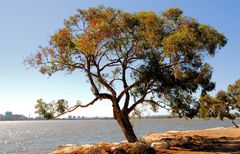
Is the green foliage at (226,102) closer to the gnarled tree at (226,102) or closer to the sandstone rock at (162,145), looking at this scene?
the gnarled tree at (226,102)

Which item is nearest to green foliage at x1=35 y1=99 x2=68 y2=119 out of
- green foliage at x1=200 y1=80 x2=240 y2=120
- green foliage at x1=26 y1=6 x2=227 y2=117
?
green foliage at x1=26 y1=6 x2=227 y2=117

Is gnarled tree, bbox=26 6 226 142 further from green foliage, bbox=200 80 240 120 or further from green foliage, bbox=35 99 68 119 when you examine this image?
green foliage, bbox=200 80 240 120

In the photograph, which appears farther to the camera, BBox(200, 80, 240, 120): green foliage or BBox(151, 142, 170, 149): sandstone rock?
BBox(200, 80, 240, 120): green foliage

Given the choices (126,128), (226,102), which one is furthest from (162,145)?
(226,102)

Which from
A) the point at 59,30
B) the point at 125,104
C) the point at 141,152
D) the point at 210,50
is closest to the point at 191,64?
the point at 210,50

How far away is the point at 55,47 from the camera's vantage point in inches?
1336

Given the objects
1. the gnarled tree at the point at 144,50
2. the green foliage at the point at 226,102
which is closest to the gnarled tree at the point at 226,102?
the green foliage at the point at 226,102

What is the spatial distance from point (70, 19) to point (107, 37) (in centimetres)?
574

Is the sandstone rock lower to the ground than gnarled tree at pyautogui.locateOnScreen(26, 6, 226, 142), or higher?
lower

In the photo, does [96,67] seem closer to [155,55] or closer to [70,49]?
[70,49]

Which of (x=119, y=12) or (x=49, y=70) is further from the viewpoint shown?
(x=49, y=70)

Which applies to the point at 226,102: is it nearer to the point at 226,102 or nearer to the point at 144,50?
the point at 226,102

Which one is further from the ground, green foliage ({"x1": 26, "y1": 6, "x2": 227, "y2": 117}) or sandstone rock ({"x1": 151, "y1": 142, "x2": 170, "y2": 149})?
green foliage ({"x1": 26, "y1": 6, "x2": 227, "y2": 117})

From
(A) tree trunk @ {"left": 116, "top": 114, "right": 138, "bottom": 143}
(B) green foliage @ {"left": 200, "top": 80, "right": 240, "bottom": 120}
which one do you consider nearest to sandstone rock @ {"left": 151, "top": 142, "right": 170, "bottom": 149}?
(A) tree trunk @ {"left": 116, "top": 114, "right": 138, "bottom": 143}
